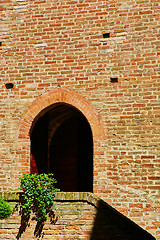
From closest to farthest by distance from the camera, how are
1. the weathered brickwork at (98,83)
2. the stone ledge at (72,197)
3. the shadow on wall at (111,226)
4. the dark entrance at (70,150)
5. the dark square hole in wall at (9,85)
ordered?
the shadow on wall at (111,226) → the stone ledge at (72,197) → the weathered brickwork at (98,83) → the dark square hole in wall at (9,85) → the dark entrance at (70,150)

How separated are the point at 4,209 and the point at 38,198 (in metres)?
0.58

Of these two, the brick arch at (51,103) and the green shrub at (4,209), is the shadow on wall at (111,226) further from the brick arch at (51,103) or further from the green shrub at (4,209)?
the brick arch at (51,103)

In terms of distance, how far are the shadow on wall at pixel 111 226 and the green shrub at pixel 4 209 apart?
1.43m

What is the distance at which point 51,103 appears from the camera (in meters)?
6.58

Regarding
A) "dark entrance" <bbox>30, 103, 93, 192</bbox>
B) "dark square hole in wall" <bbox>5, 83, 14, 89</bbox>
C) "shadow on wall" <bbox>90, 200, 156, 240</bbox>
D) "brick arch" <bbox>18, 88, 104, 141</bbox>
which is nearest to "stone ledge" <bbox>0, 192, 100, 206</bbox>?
"shadow on wall" <bbox>90, 200, 156, 240</bbox>

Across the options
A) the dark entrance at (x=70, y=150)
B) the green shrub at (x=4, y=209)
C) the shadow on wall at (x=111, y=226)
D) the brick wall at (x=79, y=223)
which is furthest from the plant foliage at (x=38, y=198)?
the dark entrance at (x=70, y=150)

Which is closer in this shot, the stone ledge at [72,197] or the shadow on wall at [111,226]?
the shadow on wall at [111,226]

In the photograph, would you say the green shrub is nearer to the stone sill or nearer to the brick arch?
the stone sill

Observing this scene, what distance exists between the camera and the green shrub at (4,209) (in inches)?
200

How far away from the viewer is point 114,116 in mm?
6340

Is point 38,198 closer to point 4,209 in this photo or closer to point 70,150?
point 4,209

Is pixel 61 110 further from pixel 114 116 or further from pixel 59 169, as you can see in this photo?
pixel 114 116

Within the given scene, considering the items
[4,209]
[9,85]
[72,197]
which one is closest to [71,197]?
[72,197]

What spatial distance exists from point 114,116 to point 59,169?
9.85 feet
